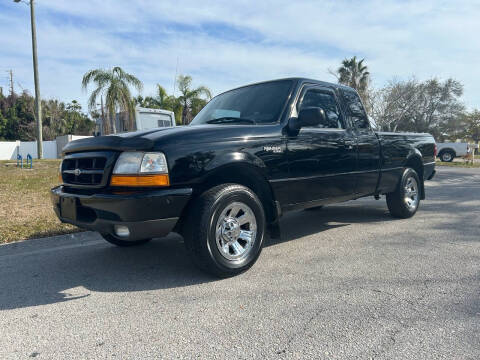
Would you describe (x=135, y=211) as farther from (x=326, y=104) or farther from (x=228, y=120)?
(x=326, y=104)

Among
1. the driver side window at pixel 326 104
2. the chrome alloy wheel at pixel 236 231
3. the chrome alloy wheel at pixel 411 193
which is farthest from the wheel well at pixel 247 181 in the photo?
the chrome alloy wheel at pixel 411 193

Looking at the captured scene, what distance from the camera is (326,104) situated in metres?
4.59

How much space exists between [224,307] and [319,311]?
683 millimetres

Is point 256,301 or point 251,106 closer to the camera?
point 256,301

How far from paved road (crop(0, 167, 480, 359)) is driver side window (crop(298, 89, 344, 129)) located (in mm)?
1436

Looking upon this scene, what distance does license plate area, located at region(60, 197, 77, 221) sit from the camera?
318 centimetres

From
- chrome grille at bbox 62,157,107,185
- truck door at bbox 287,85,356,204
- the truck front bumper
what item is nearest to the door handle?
truck door at bbox 287,85,356,204

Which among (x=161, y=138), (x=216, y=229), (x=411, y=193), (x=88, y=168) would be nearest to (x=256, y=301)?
(x=216, y=229)

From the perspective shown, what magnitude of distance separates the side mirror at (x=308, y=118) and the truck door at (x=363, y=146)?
1243 mm

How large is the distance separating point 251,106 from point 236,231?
1580 mm

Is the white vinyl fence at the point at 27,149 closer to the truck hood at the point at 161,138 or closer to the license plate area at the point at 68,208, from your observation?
the license plate area at the point at 68,208

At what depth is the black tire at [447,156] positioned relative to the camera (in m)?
26.3

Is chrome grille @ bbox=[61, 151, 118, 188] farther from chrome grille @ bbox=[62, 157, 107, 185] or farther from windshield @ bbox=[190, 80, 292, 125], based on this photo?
windshield @ bbox=[190, 80, 292, 125]

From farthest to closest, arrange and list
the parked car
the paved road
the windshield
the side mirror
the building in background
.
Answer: the parked car < the building in background < the windshield < the side mirror < the paved road
